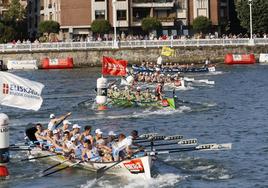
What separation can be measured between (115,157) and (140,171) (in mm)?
1621

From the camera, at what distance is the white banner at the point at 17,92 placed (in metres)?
34.2

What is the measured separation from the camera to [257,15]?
11300cm

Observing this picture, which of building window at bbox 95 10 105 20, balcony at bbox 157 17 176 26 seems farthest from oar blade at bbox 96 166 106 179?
building window at bbox 95 10 105 20

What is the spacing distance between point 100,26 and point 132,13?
8.58 meters

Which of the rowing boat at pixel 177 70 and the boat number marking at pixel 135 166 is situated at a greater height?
the rowing boat at pixel 177 70

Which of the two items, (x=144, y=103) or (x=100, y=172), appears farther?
(x=144, y=103)

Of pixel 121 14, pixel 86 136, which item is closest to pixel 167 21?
pixel 121 14

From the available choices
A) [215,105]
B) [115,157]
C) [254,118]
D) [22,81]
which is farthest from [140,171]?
[215,105]

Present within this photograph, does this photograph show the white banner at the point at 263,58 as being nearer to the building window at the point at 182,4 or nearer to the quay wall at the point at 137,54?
the quay wall at the point at 137,54

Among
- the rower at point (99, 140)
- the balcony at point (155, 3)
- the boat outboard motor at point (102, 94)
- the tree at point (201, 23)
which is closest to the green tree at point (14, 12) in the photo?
the balcony at point (155, 3)

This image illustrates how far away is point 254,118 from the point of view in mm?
53062

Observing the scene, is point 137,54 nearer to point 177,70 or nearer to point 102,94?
point 177,70

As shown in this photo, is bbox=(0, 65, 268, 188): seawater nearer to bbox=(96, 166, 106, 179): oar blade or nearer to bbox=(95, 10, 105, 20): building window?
bbox=(96, 166, 106, 179): oar blade

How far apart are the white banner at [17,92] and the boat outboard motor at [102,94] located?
21.5 m
